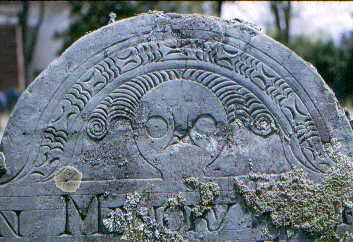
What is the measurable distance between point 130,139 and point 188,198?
496mm

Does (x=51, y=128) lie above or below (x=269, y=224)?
above

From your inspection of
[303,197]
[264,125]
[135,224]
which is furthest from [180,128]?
[303,197]

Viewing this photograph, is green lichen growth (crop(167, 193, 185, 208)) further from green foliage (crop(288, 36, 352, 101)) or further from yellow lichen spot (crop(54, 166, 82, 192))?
green foliage (crop(288, 36, 352, 101))

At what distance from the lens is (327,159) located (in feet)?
9.14

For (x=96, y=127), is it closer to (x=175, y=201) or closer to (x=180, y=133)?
(x=180, y=133)

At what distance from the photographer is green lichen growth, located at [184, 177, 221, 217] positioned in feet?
8.94

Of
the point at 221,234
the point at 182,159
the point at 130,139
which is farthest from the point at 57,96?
the point at 221,234

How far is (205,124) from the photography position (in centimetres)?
277

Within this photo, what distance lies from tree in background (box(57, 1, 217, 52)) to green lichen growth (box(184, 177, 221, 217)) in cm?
599

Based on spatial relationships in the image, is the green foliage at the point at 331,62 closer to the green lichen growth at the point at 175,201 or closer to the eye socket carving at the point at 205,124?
the eye socket carving at the point at 205,124

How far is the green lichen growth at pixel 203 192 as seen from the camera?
2.72 metres

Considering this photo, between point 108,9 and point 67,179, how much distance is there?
683 cm

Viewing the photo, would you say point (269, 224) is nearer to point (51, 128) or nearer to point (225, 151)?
point (225, 151)

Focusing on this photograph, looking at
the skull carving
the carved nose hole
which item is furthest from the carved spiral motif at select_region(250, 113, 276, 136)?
the carved nose hole
